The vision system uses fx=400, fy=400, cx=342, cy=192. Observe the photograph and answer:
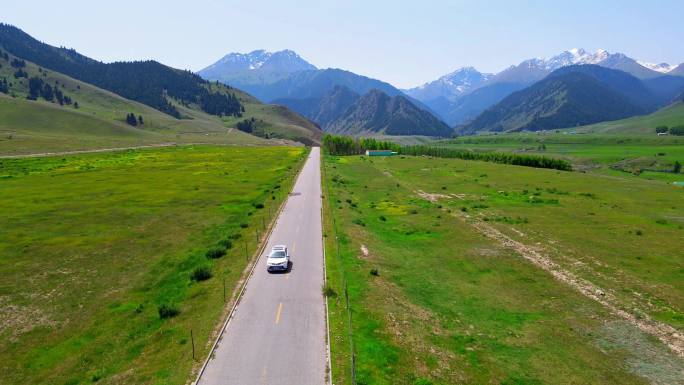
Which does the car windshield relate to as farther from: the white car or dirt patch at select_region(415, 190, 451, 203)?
dirt patch at select_region(415, 190, 451, 203)

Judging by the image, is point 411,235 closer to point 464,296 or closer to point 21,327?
point 464,296

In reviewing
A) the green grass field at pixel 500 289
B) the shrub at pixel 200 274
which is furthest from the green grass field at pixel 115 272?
the green grass field at pixel 500 289

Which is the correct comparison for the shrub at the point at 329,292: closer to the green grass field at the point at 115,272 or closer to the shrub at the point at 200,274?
the green grass field at the point at 115,272

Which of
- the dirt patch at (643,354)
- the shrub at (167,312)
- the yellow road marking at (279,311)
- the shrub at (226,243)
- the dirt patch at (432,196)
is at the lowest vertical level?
the shrub at (167,312)

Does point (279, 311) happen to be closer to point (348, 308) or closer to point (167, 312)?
point (348, 308)

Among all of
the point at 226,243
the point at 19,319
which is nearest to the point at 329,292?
the point at 226,243

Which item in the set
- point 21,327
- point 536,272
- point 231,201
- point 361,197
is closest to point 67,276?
point 21,327
